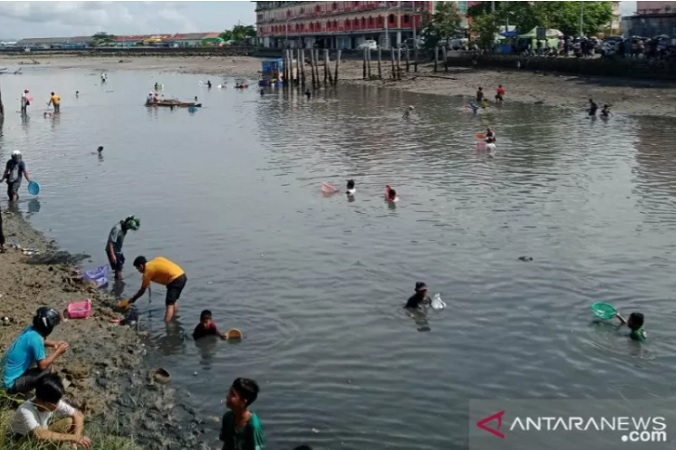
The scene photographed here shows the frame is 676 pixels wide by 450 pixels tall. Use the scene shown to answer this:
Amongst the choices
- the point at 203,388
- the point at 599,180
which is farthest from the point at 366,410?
the point at 599,180

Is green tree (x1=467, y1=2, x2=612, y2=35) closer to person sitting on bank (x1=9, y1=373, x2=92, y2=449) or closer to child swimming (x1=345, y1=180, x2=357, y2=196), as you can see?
child swimming (x1=345, y1=180, x2=357, y2=196)

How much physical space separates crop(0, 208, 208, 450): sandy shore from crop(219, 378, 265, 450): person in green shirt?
7.84ft

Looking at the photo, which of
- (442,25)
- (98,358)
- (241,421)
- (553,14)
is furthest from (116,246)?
(442,25)

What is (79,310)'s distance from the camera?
14055 mm

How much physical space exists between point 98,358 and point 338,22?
369 ft

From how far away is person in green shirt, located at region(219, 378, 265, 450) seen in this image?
759 centimetres

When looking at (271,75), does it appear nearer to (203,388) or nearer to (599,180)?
(599,180)

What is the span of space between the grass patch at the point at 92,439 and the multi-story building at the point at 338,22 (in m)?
90.9

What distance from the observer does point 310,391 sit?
461 inches

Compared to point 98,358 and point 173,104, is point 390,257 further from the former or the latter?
point 173,104

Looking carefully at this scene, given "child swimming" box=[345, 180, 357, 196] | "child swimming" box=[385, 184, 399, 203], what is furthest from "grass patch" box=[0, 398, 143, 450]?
"child swimming" box=[345, 180, 357, 196]

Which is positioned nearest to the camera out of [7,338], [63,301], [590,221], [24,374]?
[24,374]

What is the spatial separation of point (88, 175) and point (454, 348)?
20892 millimetres

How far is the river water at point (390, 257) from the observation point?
1179cm
